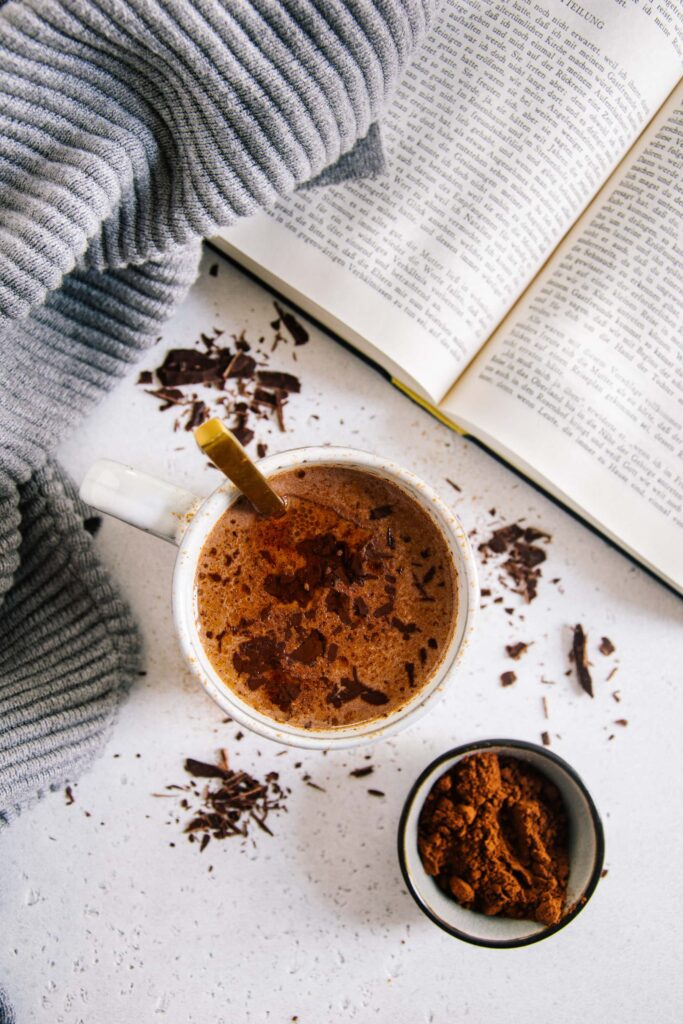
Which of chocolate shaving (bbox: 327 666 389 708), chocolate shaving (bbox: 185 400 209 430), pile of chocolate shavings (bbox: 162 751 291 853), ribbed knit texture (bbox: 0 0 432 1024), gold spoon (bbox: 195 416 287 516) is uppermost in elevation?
ribbed knit texture (bbox: 0 0 432 1024)

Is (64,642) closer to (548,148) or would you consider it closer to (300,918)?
(300,918)

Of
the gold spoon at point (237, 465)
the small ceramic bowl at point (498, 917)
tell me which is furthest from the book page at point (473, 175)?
the small ceramic bowl at point (498, 917)

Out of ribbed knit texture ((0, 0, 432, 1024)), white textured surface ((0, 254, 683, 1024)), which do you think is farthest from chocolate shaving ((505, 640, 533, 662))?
ribbed knit texture ((0, 0, 432, 1024))

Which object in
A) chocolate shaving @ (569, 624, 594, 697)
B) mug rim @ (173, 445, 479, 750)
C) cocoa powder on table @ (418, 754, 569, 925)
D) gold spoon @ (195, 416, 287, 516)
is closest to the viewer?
gold spoon @ (195, 416, 287, 516)

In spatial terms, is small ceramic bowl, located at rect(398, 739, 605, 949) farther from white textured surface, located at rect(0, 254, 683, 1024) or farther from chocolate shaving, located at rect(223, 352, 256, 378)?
chocolate shaving, located at rect(223, 352, 256, 378)

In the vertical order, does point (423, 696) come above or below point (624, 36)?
below

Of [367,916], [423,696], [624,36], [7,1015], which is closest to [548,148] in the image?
[624,36]
